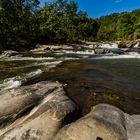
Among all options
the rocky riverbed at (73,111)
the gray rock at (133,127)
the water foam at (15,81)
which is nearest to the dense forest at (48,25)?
the water foam at (15,81)

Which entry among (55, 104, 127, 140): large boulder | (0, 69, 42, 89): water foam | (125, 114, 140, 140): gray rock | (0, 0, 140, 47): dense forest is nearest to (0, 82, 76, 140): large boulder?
(55, 104, 127, 140): large boulder

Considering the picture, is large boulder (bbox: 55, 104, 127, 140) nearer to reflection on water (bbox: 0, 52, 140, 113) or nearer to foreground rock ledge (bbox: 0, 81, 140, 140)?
foreground rock ledge (bbox: 0, 81, 140, 140)

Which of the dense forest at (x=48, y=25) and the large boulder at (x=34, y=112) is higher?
the large boulder at (x=34, y=112)

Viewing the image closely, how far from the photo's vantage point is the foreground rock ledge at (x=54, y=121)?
331 inches

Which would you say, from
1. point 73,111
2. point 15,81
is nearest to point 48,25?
point 15,81

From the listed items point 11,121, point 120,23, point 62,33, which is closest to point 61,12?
point 62,33

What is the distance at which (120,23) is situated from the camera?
4183 inches

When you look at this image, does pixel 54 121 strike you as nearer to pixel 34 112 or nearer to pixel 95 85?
pixel 34 112

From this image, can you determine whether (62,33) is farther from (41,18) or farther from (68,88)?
(68,88)

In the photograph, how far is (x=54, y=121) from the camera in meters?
9.40

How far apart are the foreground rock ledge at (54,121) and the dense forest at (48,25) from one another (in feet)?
130

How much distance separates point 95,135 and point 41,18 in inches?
2927

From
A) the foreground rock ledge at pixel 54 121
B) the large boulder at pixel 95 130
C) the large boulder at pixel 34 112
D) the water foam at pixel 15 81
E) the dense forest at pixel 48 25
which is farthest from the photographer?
the dense forest at pixel 48 25

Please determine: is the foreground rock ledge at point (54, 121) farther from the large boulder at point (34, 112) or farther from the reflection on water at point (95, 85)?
the reflection on water at point (95, 85)
